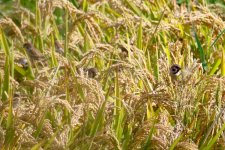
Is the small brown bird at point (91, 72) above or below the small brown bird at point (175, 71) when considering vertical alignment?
below

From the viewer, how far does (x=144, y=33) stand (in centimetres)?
385

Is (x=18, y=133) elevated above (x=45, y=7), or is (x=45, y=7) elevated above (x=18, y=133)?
(x=45, y=7)

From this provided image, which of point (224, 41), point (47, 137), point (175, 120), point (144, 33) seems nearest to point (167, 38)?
point (144, 33)

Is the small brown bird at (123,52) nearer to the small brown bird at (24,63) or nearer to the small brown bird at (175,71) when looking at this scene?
the small brown bird at (24,63)

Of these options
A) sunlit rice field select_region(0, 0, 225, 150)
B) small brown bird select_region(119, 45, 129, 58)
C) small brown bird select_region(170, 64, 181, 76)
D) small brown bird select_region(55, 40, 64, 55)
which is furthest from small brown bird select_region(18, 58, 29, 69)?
small brown bird select_region(170, 64, 181, 76)

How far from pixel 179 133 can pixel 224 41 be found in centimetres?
97

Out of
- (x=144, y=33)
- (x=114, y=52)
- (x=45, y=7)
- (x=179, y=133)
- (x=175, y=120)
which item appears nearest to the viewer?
(x=179, y=133)

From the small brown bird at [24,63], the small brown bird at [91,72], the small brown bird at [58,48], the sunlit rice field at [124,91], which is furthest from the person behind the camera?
the small brown bird at [58,48]

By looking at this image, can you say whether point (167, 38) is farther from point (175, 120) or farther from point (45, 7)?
point (175, 120)

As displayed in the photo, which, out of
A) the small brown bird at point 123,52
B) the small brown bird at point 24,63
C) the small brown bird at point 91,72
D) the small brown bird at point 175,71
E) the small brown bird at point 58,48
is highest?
the small brown bird at point 175,71

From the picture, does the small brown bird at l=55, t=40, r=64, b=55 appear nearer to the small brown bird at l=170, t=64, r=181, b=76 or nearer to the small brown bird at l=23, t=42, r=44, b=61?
the small brown bird at l=23, t=42, r=44, b=61

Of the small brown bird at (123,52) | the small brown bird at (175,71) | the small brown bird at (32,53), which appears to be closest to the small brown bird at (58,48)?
the small brown bird at (32,53)

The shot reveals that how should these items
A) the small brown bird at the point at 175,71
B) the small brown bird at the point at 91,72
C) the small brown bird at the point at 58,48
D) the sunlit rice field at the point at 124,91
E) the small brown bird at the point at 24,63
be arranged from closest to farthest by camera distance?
the sunlit rice field at the point at 124,91
the small brown bird at the point at 175,71
the small brown bird at the point at 91,72
the small brown bird at the point at 24,63
the small brown bird at the point at 58,48

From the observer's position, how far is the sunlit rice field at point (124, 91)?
2701mm
